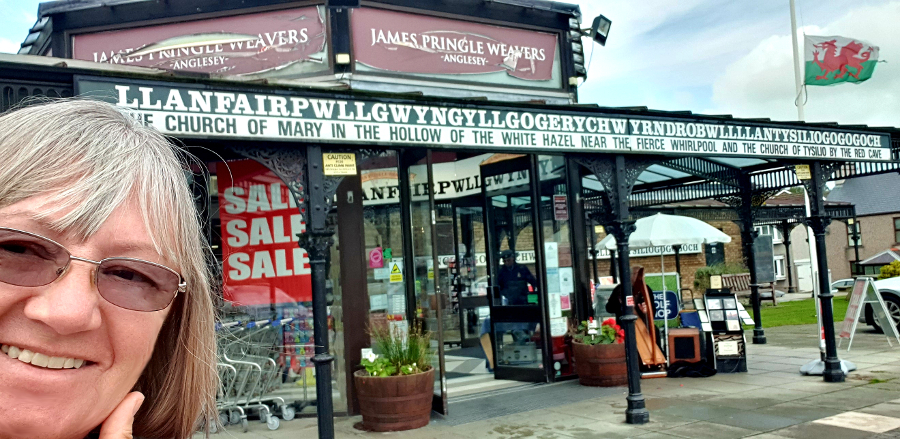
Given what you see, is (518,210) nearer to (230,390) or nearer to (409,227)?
(409,227)

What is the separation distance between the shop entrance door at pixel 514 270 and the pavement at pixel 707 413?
1.84 ft

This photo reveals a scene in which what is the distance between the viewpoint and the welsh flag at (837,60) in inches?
566

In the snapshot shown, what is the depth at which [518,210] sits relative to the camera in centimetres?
955

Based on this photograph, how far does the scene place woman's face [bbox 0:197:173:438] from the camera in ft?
2.88

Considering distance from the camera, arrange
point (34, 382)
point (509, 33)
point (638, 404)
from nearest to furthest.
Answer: point (34, 382) → point (638, 404) → point (509, 33)

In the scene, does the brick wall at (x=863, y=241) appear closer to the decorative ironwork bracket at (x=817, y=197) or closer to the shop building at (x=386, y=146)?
the shop building at (x=386, y=146)

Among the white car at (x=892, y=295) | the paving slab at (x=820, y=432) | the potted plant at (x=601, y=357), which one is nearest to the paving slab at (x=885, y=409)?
the paving slab at (x=820, y=432)

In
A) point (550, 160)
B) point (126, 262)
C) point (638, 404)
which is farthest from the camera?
point (550, 160)

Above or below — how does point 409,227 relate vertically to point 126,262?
above

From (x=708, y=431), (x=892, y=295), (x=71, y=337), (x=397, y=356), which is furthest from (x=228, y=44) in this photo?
(x=892, y=295)

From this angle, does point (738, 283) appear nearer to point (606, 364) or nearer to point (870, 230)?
point (606, 364)

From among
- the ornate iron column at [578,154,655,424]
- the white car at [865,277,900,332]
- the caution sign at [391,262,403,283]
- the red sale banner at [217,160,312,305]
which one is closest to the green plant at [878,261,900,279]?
the white car at [865,277,900,332]

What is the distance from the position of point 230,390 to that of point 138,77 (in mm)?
3749

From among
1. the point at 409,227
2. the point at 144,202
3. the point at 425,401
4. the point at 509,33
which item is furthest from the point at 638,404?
the point at 144,202
